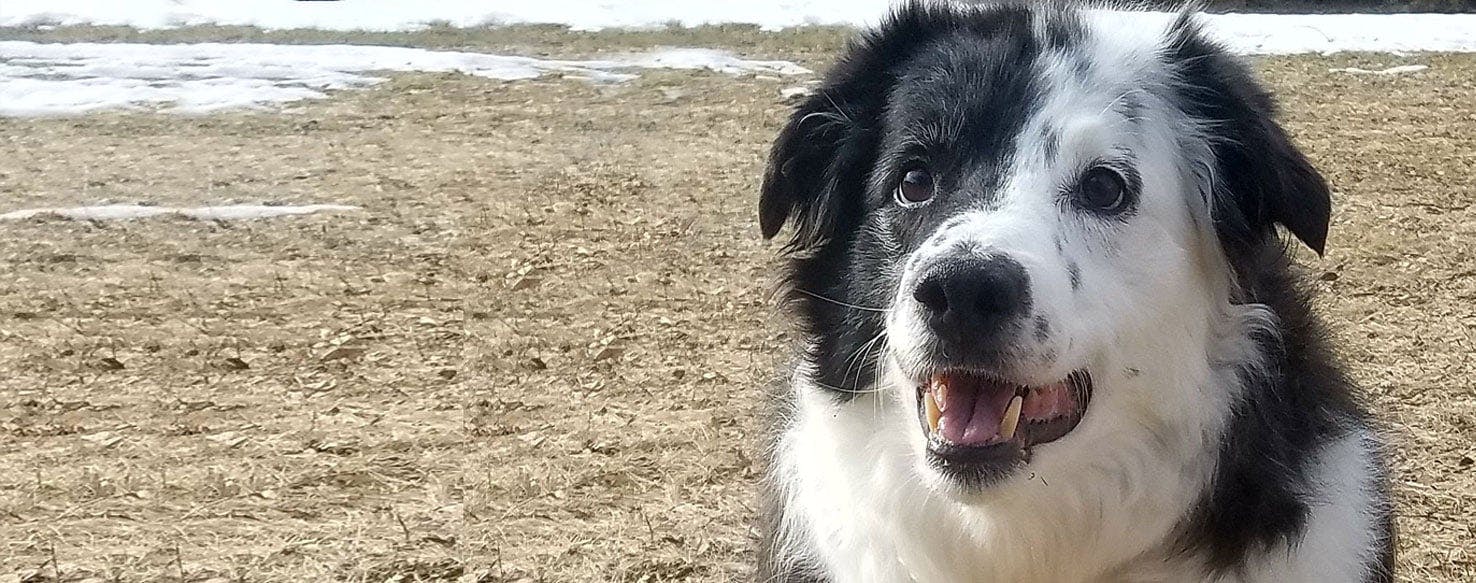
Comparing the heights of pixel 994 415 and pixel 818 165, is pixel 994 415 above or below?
below

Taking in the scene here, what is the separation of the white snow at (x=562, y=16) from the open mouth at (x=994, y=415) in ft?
31.0

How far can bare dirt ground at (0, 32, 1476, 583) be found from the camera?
3561 millimetres

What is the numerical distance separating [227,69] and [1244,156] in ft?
29.0

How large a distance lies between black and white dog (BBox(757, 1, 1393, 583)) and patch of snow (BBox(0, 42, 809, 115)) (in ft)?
23.5

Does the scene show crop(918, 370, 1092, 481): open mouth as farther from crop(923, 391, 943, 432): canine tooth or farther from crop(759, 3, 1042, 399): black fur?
crop(759, 3, 1042, 399): black fur

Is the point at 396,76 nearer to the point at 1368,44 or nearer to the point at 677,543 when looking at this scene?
the point at 677,543

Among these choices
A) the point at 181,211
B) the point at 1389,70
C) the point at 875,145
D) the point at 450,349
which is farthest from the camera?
the point at 1389,70

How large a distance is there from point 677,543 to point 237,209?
3.69 meters

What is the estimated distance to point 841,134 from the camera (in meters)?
2.56

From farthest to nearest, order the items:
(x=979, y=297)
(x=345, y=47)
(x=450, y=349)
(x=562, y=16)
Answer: (x=562, y=16)
(x=345, y=47)
(x=450, y=349)
(x=979, y=297)

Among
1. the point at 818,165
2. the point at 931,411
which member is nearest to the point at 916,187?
the point at 818,165

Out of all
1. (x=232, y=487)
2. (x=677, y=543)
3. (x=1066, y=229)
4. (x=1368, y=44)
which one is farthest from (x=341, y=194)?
(x=1368, y=44)

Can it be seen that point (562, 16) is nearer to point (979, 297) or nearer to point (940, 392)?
point (940, 392)

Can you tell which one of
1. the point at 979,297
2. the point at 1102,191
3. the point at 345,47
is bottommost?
the point at 345,47
